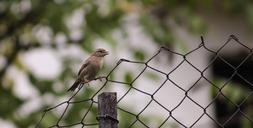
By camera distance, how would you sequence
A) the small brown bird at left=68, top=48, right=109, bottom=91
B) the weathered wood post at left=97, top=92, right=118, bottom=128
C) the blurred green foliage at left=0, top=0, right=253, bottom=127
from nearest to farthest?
the weathered wood post at left=97, top=92, right=118, bottom=128
the small brown bird at left=68, top=48, right=109, bottom=91
the blurred green foliage at left=0, top=0, right=253, bottom=127

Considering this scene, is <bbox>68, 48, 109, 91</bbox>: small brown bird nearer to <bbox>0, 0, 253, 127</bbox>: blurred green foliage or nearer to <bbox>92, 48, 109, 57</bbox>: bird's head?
<bbox>92, 48, 109, 57</bbox>: bird's head

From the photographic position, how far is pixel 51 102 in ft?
21.0

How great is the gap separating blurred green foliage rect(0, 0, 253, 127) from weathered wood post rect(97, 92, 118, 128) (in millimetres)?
3186

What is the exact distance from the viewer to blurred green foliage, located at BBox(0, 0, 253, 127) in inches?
243

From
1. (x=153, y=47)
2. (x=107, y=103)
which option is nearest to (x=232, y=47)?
(x=153, y=47)

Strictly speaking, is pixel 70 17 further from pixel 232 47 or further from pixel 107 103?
pixel 107 103

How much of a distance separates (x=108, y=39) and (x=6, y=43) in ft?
3.75

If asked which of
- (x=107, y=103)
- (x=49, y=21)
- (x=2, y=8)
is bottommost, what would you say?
(x=107, y=103)

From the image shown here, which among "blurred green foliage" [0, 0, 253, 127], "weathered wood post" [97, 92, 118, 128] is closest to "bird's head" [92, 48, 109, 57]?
"weathered wood post" [97, 92, 118, 128]

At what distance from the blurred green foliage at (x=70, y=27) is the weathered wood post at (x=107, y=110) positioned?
3186mm

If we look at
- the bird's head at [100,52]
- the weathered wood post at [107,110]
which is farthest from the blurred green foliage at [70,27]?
the weathered wood post at [107,110]

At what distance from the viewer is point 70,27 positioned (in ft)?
21.6

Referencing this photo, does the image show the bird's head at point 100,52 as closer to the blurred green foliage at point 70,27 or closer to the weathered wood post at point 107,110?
the weathered wood post at point 107,110

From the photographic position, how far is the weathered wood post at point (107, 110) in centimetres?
259
